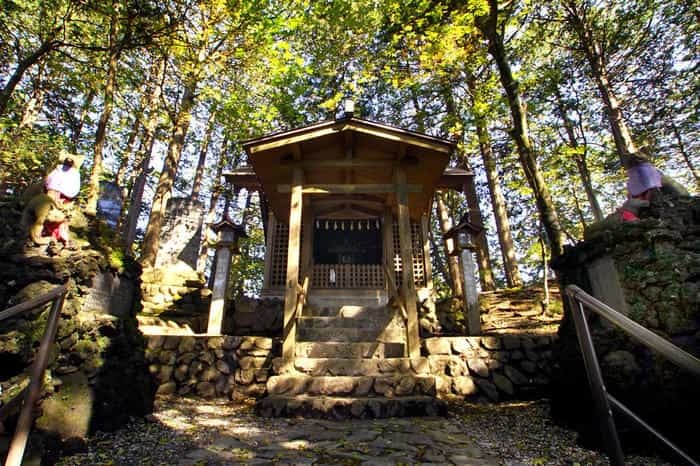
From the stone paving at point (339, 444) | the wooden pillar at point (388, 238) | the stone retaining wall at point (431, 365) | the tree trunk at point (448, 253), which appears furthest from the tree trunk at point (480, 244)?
the stone paving at point (339, 444)

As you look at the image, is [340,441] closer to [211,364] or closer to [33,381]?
[33,381]

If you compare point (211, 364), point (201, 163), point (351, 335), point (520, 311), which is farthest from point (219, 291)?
point (201, 163)

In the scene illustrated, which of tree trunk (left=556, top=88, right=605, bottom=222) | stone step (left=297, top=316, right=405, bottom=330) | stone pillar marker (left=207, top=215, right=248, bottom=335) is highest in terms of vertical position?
tree trunk (left=556, top=88, right=605, bottom=222)

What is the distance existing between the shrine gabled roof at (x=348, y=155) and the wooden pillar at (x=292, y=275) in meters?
0.24

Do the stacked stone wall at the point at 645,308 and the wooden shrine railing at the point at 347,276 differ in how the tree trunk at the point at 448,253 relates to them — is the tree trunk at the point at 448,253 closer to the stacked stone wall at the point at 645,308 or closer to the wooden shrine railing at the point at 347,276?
the wooden shrine railing at the point at 347,276

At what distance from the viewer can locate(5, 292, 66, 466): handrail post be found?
7.02 feet

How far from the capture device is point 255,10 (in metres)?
8.91

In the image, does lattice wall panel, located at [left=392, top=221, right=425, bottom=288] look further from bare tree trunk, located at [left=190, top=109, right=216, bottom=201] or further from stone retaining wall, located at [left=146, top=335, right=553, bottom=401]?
bare tree trunk, located at [left=190, top=109, right=216, bottom=201]

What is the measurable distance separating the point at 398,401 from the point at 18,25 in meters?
10.2

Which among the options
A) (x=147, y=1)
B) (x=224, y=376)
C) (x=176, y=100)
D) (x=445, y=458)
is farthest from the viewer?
A: (x=176, y=100)

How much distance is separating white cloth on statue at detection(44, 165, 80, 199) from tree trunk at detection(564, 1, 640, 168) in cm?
1283

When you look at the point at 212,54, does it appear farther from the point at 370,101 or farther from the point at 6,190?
the point at 370,101


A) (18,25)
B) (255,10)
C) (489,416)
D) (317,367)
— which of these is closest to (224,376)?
(317,367)

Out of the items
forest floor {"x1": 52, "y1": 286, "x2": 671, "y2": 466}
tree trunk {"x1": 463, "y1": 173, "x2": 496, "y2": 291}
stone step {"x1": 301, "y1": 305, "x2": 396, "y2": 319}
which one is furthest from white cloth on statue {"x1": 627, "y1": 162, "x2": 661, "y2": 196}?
tree trunk {"x1": 463, "y1": 173, "x2": 496, "y2": 291}
